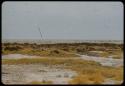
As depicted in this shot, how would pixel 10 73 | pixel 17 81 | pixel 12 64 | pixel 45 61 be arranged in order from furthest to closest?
1. pixel 45 61
2. pixel 12 64
3. pixel 10 73
4. pixel 17 81

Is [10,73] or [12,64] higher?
[10,73]

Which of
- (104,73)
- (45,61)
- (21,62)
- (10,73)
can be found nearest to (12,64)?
(21,62)

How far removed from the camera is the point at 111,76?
18.1 meters

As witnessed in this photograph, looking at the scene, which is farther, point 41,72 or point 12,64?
point 12,64

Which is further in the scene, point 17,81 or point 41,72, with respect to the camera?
point 41,72

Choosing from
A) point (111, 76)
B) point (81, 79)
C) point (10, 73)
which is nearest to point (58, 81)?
point (81, 79)

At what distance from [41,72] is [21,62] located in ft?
20.3

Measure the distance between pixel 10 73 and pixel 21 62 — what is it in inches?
241

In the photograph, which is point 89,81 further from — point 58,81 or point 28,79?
point 28,79

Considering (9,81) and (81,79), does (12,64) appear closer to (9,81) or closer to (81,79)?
(9,81)

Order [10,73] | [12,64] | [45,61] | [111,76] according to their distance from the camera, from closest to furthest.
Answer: [111,76], [10,73], [12,64], [45,61]

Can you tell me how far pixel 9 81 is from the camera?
16.5 meters

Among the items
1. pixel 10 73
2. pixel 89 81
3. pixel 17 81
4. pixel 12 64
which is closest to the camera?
pixel 89 81

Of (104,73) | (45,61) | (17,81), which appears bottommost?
(45,61)
